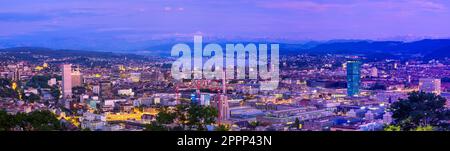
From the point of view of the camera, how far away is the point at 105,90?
135 inches

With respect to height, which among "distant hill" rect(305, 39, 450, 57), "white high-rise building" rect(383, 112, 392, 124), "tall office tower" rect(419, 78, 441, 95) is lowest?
"white high-rise building" rect(383, 112, 392, 124)

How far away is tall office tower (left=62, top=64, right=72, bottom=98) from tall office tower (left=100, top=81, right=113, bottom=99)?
19 centimetres

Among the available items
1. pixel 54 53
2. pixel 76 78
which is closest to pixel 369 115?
pixel 76 78

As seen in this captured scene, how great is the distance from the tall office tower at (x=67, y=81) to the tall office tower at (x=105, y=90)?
186mm

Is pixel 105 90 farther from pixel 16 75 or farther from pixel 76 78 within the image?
pixel 16 75

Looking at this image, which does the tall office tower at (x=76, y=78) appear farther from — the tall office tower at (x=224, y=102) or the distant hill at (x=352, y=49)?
the tall office tower at (x=224, y=102)

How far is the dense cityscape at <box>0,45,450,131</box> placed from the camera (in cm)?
334

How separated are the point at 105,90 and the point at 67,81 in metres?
0.23

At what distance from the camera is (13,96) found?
3545 millimetres

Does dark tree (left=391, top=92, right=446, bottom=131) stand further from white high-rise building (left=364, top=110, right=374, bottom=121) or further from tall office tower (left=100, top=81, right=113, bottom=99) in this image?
tall office tower (left=100, top=81, right=113, bottom=99)

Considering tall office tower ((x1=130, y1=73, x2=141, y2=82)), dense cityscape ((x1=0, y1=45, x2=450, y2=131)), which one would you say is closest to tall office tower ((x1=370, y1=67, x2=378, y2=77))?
dense cityscape ((x1=0, y1=45, x2=450, y2=131))
